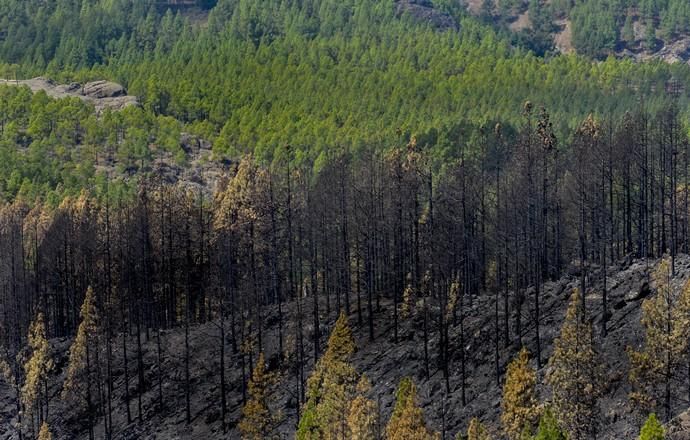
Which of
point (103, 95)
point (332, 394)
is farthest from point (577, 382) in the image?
point (103, 95)

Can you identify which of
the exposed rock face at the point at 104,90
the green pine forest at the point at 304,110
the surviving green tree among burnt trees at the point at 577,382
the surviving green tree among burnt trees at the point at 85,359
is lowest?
the surviving green tree among burnt trees at the point at 85,359

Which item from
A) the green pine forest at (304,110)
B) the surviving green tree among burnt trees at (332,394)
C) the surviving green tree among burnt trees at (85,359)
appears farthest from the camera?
the green pine forest at (304,110)

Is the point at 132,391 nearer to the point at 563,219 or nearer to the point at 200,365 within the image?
the point at 200,365

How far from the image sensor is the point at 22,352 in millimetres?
81062

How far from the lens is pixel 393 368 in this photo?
6581 centimetres

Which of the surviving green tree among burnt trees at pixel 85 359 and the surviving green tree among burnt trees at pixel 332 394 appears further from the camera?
the surviving green tree among burnt trees at pixel 85 359

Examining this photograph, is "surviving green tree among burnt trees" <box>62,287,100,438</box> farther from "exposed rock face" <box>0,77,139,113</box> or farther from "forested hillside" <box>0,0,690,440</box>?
"exposed rock face" <box>0,77,139,113</box>

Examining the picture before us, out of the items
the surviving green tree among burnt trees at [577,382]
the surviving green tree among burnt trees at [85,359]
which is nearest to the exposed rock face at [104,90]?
the surviving green tree among burnt trees at [85,359]

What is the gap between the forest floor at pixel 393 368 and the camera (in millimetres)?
56406

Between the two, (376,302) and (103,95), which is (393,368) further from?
(103,95)

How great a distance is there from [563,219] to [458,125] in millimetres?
61525

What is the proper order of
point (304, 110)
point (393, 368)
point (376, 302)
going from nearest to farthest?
point (393, 368) → point (376, 302) → point (304, 110)

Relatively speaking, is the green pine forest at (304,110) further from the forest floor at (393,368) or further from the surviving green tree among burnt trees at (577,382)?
the surviving green tree among burnt trees at (577,382)

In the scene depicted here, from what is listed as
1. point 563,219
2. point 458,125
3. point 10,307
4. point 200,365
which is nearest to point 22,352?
point 10,307
